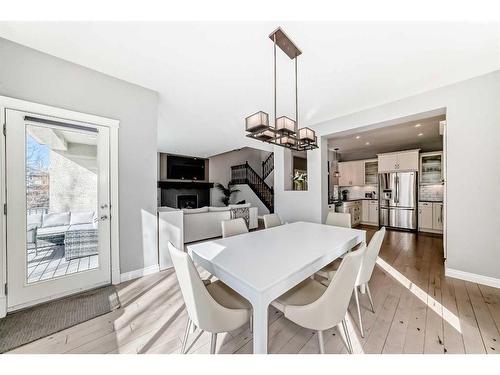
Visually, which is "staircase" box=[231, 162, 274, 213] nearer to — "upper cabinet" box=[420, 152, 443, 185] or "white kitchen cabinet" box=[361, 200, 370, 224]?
"white kitchen cabinet" box=[361, 200, 370, 224]

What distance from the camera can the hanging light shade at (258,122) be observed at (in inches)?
72.2

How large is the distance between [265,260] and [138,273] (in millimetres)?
2141

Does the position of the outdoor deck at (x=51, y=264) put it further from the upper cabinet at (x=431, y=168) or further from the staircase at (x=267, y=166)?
the staircase at (x=267, y=166)

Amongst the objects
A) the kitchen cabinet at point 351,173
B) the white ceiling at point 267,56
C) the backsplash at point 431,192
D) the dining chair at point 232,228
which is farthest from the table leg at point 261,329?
the kitchen cabinet at point 351,173

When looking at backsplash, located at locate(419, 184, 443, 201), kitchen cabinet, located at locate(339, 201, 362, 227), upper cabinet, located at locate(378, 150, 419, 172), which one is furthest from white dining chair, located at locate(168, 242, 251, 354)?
backsplash, located at locate(419, 184, 443, 201)

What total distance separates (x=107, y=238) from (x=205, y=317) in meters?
2.00

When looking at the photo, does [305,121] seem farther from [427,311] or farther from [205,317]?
[205,317]

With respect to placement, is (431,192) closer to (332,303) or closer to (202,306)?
→ (332,303)

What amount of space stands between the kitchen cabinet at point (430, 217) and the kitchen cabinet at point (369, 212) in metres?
1.04

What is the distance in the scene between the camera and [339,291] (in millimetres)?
1126

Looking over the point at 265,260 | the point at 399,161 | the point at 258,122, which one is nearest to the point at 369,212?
the point at 399,161

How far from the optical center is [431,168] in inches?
201

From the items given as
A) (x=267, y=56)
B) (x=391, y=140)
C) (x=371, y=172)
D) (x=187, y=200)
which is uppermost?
(x=267, y=56)
